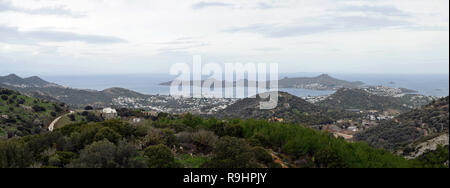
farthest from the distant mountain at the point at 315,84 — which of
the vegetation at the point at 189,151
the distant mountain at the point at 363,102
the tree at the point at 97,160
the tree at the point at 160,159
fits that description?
the tree at the point at 97,160

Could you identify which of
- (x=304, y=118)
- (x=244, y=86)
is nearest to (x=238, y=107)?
(x=304, y=118)

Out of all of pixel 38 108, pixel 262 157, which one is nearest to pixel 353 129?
pixel 262 157

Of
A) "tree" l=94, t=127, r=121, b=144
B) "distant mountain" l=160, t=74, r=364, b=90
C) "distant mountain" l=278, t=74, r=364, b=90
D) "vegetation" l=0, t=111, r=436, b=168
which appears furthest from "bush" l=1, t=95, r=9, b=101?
"distant mountain" l=278, t=74, r=364, b=90

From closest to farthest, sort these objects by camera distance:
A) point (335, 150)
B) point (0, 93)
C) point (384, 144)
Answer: point (335, 150), point (384, 144), point (0, 93)

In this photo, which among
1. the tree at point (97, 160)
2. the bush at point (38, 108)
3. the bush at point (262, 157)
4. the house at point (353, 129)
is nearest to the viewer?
the tree at point (97, 160)

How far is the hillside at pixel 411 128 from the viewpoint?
99.5 ft

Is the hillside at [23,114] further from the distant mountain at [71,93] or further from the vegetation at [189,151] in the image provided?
the distant mountain at [71,93]

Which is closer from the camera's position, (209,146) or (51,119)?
(209,146)

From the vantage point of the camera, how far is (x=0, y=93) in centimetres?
4444

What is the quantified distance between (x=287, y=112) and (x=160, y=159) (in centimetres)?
5241

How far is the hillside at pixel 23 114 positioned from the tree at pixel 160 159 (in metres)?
26.0

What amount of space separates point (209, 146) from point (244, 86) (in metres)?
102
